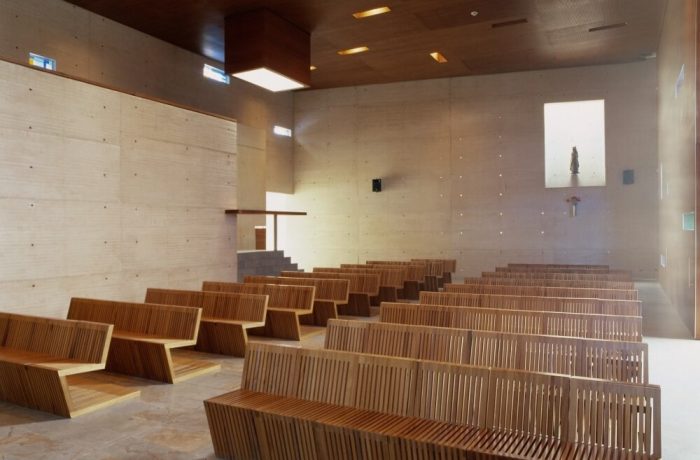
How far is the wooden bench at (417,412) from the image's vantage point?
2.45m

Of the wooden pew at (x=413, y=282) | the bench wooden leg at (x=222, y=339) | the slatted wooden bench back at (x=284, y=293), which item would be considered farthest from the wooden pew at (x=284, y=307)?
the wooden pew at (x=413, y=282)

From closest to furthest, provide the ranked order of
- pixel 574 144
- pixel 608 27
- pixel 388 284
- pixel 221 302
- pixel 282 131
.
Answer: pixel 221 302
pixel 388 284
pixel 608 27
pixel 574 144
pixel 282 131

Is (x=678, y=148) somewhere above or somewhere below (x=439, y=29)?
below

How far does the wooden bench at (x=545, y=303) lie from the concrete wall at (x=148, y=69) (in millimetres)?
5367

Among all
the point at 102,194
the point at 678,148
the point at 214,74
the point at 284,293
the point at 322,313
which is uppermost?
the point at 214,74

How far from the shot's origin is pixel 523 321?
14.7 feet

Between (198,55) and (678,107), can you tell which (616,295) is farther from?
(198,55)

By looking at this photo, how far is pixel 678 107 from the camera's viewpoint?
26.7ft

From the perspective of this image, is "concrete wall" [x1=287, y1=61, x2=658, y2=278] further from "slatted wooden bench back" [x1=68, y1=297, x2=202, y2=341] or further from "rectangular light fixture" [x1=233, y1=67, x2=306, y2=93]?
"slatted wooden bench back" [x1=68, y1=297, x2=202, y2=341]

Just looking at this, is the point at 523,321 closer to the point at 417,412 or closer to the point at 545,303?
the point at 545,303

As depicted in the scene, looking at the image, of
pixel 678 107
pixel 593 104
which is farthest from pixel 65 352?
pixel 593 104

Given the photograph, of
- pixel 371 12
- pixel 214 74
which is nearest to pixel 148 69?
pixel 214 74

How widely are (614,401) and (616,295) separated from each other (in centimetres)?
372

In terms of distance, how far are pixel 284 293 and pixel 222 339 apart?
118 cm
